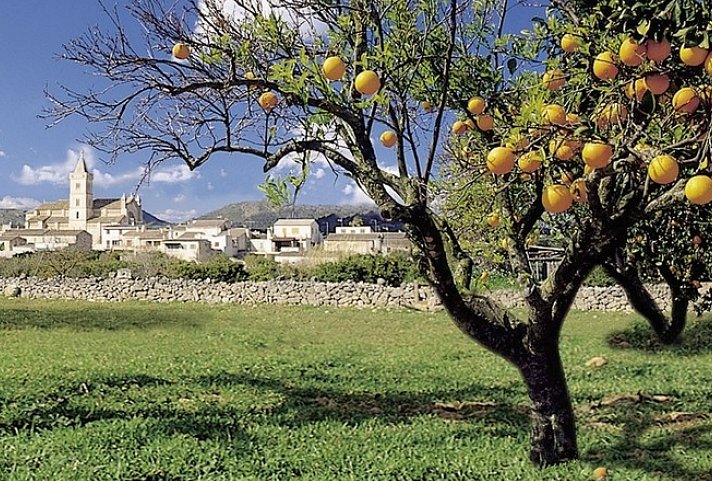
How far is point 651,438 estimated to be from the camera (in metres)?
3.99

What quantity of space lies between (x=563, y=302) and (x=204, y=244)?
36159 mm

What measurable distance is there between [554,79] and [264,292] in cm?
1422

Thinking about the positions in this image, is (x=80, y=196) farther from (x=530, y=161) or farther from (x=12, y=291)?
(x=530, y=161)

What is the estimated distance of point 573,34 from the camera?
2.53 metres

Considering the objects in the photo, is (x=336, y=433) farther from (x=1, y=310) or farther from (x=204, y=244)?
(x=204, y=244)

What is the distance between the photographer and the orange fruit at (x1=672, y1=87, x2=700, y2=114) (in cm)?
214

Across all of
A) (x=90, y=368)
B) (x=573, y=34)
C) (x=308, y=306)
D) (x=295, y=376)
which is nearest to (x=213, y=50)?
(x=573, y=34)

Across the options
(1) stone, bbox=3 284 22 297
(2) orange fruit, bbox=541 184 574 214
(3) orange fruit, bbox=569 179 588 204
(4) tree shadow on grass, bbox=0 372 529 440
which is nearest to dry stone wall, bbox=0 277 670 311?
(1) stone, bbox=3 284 22 297

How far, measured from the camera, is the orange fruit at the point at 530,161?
2139 millimetres

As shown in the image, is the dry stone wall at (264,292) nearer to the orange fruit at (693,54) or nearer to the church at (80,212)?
the orange fruit at (693,54)

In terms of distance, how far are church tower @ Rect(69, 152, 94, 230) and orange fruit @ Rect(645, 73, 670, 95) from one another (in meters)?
59.4

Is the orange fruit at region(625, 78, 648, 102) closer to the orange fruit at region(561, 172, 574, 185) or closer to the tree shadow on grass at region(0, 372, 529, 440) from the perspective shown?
the orange fruit at region(561, 172, 574, 185)

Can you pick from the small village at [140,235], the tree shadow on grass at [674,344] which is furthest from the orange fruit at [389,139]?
the small village at [140,235]

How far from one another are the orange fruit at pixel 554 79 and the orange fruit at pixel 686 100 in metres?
0.56
